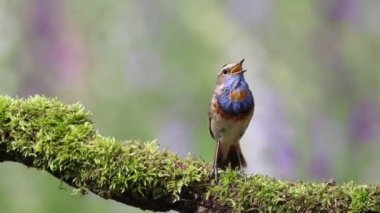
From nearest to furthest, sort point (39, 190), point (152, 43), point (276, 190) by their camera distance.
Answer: point (276, 190) < point (39, 190) < point (152, 43)

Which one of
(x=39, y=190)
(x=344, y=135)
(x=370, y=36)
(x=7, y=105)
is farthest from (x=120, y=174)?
(x=370, y=36)

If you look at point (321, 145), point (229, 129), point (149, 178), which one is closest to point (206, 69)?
point (321, 145)

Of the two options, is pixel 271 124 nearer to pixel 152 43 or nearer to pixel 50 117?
pixel 152 43

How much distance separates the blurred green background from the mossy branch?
14.4 ft

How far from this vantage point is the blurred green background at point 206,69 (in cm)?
775

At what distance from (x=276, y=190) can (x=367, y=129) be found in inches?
205

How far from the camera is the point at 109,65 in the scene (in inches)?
340

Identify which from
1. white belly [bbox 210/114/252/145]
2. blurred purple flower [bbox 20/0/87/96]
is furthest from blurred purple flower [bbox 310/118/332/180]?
white belly [bbox 210/114/252/145]

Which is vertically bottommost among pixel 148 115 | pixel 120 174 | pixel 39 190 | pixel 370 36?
pixel 120 174

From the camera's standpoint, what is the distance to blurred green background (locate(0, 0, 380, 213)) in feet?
25.4

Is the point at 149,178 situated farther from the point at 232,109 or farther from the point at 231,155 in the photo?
the point at 232,109

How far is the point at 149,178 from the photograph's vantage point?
2920mm

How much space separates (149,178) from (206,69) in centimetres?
547

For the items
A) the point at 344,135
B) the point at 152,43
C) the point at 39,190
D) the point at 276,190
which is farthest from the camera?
the point at 152,43
